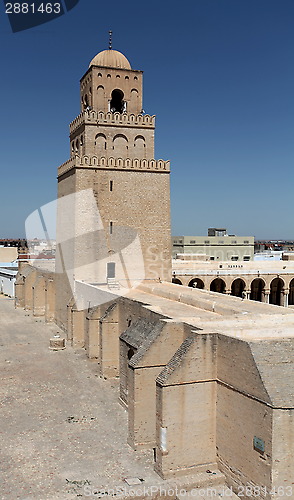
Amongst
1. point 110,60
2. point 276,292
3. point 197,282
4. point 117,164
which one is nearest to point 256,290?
point 276,292

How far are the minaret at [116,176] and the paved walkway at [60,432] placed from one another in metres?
5.50

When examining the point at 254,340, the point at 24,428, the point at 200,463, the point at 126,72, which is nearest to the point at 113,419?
the point at 24,428

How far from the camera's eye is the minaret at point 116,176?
21750mm

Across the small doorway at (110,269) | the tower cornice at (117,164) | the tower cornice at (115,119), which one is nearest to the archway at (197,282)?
the small doorway at (110,269)

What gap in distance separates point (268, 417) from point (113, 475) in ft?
12.3

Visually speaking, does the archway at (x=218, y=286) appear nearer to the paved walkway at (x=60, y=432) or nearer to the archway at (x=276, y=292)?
the archway at (x=276, y=292)

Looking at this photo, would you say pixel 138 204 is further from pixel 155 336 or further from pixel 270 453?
pixel 270 453

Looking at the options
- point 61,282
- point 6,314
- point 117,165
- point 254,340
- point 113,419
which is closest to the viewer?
point 254,340

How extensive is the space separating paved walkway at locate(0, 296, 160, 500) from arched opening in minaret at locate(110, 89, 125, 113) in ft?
40.4

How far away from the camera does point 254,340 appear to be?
31.8 feet

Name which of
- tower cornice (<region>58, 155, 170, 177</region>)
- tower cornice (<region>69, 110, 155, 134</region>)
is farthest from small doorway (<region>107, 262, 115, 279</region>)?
tower cornice (<region>69, 110, 155, 134</region>)

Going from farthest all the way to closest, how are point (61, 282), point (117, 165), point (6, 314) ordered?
point (6, 314) → point (61, 282) → point (117, 165)

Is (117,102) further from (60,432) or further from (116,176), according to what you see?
(60,432)

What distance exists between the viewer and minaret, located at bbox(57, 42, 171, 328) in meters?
21.8
